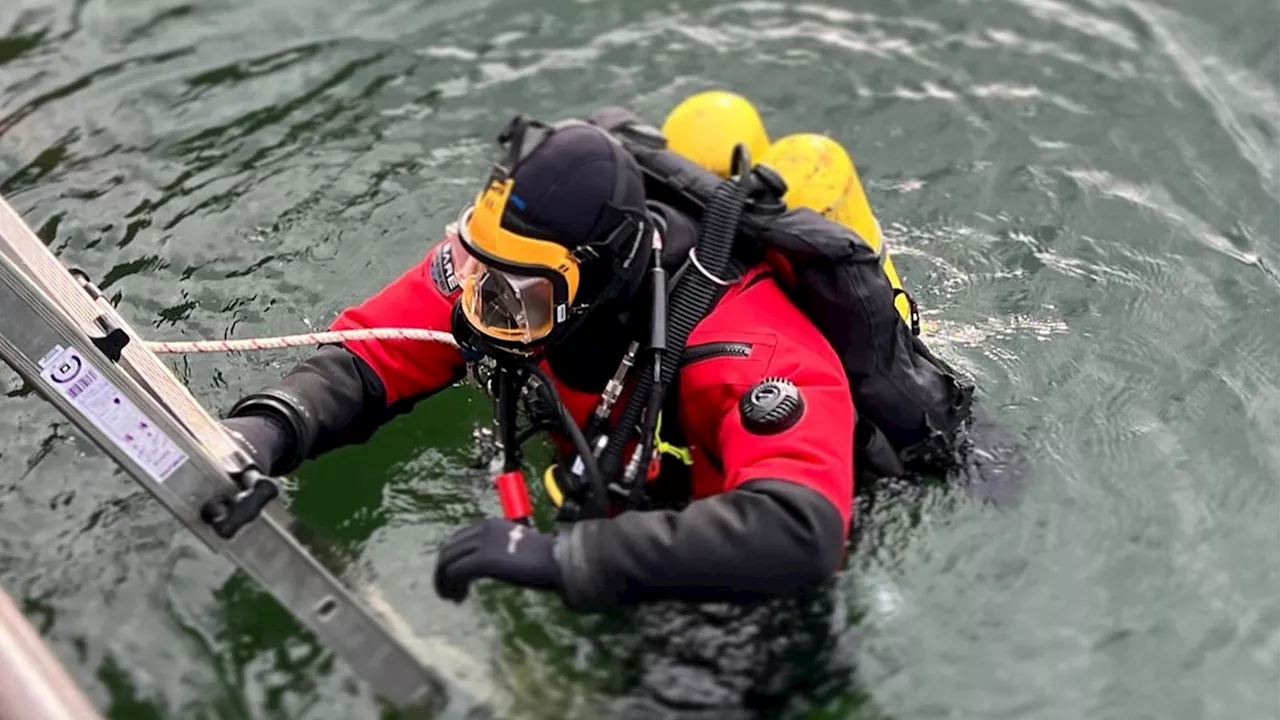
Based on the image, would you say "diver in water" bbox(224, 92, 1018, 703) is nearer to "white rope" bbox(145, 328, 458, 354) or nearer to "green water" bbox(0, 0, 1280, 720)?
"white rope" bbox(145, 328, 458, 354)

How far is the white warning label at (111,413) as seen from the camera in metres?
2.87

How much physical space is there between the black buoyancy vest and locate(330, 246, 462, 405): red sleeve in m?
0.68

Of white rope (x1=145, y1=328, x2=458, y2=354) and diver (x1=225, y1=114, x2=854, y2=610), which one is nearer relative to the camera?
diver (x1=225, y1=114, x2=854, y2=610)

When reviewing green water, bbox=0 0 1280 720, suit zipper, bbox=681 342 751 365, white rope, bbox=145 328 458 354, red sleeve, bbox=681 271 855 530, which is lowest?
green water, bbox=0 0 1280 720

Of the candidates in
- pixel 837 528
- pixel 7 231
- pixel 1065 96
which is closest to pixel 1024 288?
pixel 1065 96

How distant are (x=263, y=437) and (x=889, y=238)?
2.64m

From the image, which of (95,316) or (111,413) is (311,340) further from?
(111,413)

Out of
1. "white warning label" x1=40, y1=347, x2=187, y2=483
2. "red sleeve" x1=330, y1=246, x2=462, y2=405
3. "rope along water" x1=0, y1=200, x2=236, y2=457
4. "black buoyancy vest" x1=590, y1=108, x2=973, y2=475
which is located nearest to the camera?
"white warning label" x1=40, y1=347, x2=187, y2=483

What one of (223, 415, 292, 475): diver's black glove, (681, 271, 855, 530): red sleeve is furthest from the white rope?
(681, 271, 855, 530): red sleeve

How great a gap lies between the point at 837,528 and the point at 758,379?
403 mm

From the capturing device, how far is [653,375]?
3121 mm

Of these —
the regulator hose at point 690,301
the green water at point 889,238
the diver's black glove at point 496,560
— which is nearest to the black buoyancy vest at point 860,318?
the regulator hose at point 690,301

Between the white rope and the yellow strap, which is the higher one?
the white rope

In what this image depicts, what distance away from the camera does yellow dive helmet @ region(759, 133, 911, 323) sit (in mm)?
3873
